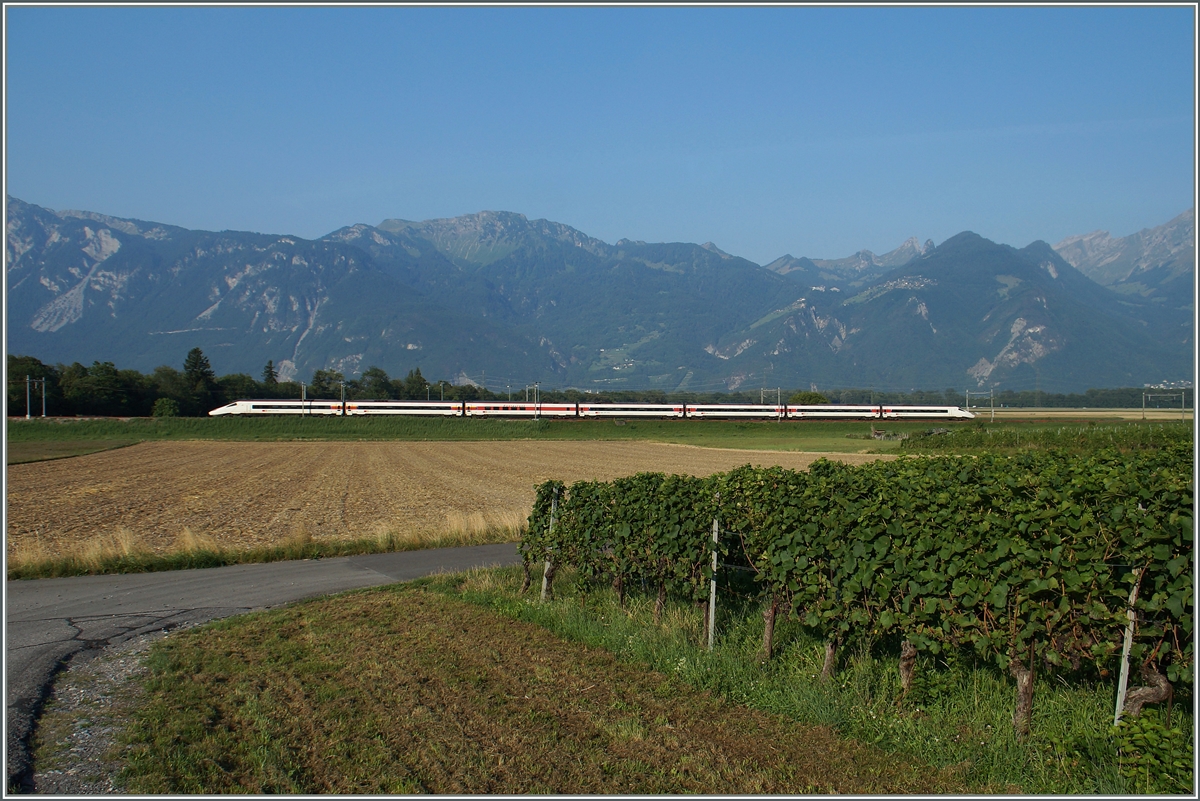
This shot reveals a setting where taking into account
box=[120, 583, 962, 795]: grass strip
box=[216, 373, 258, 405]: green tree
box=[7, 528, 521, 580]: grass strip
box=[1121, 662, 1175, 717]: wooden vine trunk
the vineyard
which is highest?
box=[216, 373, 258, 405]: green tree

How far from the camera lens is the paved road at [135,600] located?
26.0 feet

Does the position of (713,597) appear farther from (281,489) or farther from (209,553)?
(281,489)

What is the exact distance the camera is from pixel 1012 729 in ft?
20.1

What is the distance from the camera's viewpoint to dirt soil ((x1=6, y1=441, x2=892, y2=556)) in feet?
70.1

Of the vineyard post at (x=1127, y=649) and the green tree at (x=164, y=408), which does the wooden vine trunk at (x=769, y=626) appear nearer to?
the vineyard post at (x=1127, y=649)

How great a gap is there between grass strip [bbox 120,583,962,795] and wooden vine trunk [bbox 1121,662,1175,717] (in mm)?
1374

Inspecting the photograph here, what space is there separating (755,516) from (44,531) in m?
20.2

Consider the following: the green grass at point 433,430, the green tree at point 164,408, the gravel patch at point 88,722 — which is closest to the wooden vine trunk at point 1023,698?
the gravel patch at point 88,722

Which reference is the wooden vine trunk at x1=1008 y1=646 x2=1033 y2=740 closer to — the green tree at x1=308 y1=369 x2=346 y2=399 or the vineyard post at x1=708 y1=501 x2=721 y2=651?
the vineyard post at x1=708 y1=501 x2=721 y2=651

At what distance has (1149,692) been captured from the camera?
5.52 m

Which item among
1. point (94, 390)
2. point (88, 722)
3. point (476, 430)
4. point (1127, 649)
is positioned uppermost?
point (94, 390)

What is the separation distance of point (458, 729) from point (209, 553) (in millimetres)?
12200

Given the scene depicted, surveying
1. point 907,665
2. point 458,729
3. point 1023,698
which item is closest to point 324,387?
point 458,729

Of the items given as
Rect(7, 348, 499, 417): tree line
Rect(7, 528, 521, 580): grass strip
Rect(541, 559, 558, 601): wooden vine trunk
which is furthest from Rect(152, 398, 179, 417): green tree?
Rect(541, 559, 558, 601): wooden vine trunk
